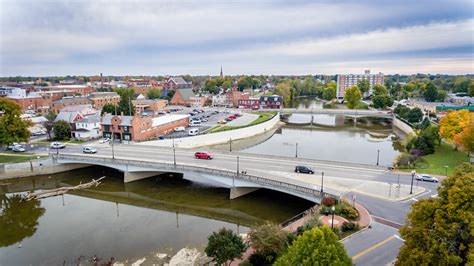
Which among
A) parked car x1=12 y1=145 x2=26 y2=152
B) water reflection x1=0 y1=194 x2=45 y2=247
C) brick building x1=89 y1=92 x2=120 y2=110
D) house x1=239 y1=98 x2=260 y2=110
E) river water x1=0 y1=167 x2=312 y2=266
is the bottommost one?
water reflection x1=0 y1=194 x2=45 y2=247

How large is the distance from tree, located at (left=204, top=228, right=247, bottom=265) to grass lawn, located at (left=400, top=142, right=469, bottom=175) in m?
26.9

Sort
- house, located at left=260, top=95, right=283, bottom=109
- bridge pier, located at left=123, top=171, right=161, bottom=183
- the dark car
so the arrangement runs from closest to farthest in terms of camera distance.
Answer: the dark car → bridge pier, located at left=123, top=171, right=161, bottom=183 → house, located at left=260, top=95, right=283, bottom=109

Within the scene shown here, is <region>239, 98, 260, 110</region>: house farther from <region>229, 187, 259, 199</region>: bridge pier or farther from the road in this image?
<region>229, 187, 259, 199</region>: bridge pier

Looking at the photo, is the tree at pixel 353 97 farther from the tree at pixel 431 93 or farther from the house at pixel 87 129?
the house at pixel 87 129

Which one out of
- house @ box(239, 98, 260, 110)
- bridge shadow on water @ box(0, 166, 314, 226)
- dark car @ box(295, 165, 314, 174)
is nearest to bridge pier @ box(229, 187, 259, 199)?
bridge shadow on water @ box(0, 166, 314, 226)

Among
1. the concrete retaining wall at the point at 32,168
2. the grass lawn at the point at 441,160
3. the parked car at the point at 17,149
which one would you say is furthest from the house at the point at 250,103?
the parked car at the point at 17,149

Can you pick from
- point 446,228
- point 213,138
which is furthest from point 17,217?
point 446,228

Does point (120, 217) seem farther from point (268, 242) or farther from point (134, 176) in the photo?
point (268, 242)

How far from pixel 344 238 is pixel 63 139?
186 ft

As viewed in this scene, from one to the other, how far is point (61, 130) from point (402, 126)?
7845cm

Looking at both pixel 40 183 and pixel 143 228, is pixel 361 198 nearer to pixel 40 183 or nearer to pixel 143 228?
pixel 143 228

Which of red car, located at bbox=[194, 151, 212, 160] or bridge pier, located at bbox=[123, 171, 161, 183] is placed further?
bridge pier, located at bbox=[123, 171, 161, 183]

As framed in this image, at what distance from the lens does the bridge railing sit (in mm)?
31525

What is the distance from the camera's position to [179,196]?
129 feet
